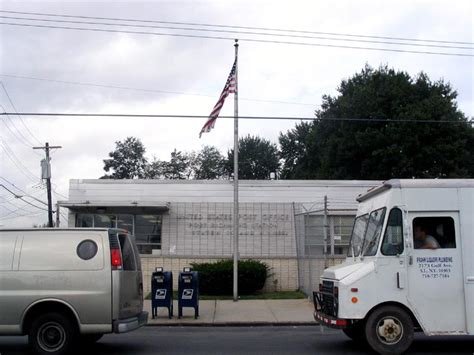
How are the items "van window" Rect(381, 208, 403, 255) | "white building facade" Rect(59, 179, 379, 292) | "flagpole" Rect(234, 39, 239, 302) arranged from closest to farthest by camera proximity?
"van window" Rect(381, 208, 403, 255) → "flagpole" Rect(234, 39, 239, 302) → "white building facade" Rect(59, 179, 379, 292)

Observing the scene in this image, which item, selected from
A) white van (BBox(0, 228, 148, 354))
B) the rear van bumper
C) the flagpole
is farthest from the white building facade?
white van (BBox(0, 228, 148, 354))

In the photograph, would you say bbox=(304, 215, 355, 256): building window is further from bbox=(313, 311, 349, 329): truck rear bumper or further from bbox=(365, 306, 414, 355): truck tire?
bbox=(365, 306, 414, 355): truck tire

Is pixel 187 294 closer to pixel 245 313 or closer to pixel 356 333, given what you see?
pixel 245 313

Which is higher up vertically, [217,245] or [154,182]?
[154,182]

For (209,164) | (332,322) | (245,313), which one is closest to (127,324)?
(332,322)

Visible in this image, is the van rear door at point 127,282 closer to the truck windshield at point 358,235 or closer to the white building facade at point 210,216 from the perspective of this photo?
the truck windshield at point 358,235

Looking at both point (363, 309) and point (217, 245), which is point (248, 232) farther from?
point (363, 309)

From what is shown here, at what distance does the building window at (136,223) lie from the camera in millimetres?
21672

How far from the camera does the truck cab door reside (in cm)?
952

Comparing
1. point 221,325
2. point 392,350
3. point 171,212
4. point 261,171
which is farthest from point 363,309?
point 261,171

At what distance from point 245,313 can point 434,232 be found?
293 inches

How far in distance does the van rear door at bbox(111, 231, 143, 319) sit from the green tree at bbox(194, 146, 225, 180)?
182ft

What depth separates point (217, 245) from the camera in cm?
2145

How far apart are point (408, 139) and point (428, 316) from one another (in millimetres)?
25973
